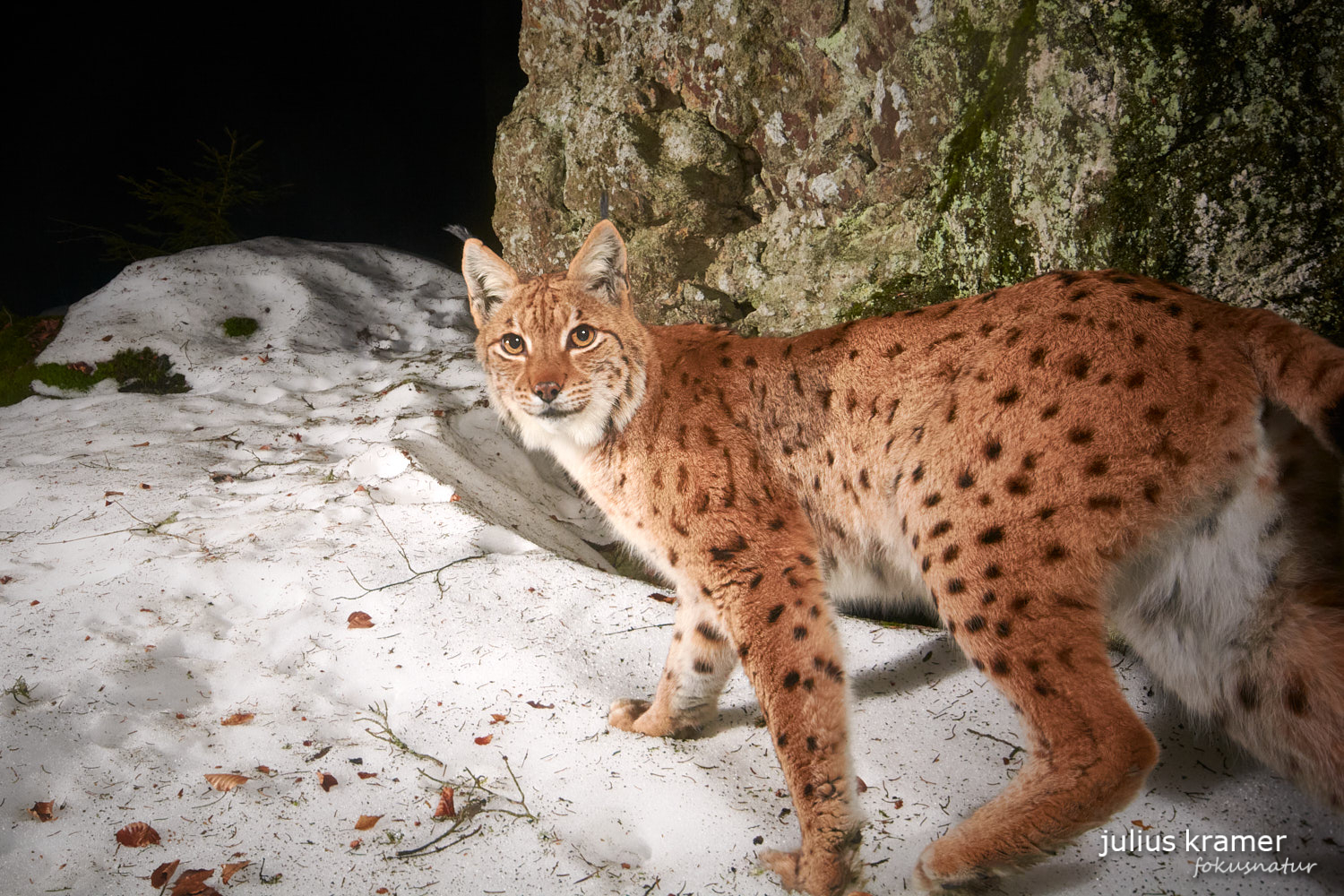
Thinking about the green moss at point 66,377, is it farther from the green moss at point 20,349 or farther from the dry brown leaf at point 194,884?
the dry brown leaf at point 194,884

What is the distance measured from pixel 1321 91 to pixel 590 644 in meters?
3.81

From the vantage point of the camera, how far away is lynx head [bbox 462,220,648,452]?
10.8ft

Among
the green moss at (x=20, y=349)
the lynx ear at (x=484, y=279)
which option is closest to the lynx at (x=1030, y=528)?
the lynx ear at (x=484, y=279)

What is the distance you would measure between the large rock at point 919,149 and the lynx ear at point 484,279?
2208 millimetres

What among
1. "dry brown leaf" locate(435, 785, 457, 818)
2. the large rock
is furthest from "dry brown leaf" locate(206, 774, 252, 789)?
the large rock

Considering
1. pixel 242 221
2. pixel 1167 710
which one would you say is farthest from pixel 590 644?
pixel 242 221

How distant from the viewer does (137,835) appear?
2484 millimetres

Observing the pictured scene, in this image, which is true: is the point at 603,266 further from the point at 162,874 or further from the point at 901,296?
the point at 162,874

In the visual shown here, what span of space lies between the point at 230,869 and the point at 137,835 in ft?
1.17

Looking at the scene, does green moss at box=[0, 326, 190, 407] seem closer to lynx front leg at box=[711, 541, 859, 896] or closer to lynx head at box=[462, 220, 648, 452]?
lynx head at box=[462, 220, 648, 452]

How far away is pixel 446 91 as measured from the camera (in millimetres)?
9883

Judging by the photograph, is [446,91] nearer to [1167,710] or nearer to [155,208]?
[155,208]

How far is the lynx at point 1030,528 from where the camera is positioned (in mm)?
2344

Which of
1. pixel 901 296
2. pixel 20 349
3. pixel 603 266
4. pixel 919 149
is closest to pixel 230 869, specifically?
pixel 603 266
